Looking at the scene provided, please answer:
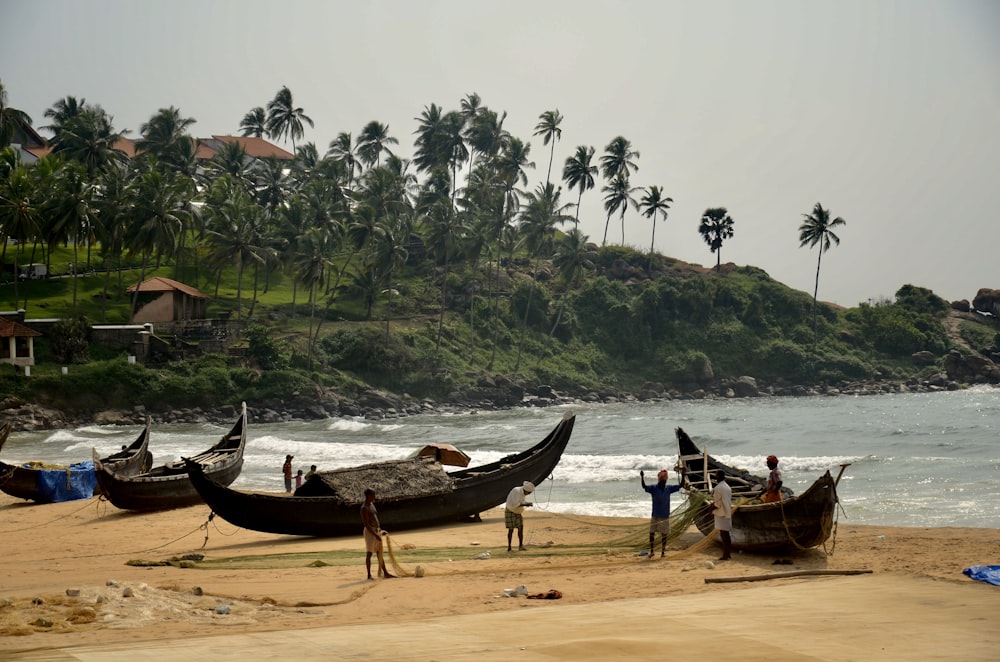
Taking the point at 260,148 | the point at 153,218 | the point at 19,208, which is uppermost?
the point at 260,148

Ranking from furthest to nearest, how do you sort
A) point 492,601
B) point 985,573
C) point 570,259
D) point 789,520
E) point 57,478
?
point 570,259
point 57,478
point 789,520
point 985,573
point 492,601

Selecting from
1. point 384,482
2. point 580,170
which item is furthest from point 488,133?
point 384,482

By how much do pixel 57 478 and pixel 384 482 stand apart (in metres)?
11.3

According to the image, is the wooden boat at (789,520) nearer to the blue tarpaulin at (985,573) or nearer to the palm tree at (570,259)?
the blue tarpaulin at (985,573)

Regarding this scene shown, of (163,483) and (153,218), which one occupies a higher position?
(153,218)

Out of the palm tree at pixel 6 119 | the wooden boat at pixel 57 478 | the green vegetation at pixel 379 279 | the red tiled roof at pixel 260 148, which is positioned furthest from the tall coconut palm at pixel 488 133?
the wooden boat at pixel 57 478

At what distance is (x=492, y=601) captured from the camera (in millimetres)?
11773

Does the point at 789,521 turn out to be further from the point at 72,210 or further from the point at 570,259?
the point at 570,259

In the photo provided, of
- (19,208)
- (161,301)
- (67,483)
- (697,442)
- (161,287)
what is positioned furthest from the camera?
(161,301)

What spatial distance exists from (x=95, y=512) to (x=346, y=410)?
1533 inches

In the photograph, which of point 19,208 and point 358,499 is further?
point 19,208

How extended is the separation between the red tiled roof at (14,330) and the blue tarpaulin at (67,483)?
28725 millimetres

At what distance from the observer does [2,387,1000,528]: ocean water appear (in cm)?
2314

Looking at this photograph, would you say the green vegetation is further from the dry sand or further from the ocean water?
the dry sand
